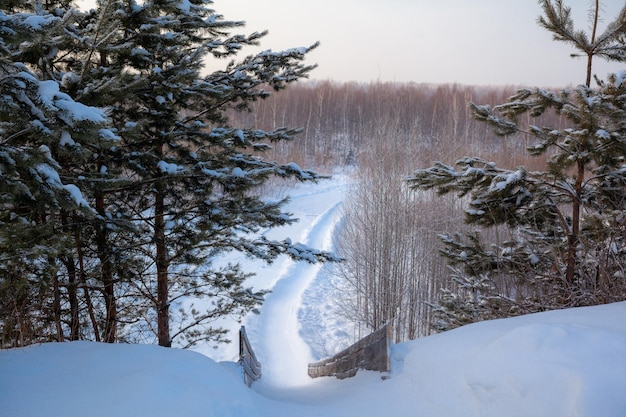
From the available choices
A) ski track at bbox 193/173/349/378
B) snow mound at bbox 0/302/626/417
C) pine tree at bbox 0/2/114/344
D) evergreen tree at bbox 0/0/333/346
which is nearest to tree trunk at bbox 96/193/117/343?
evergreen tree at bbox 0/0/333/346

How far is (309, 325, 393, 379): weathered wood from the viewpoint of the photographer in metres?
4.36

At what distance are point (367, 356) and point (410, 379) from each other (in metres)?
0.88

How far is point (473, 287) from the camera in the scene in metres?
6.96

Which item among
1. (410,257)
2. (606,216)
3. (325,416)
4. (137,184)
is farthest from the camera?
(410,257)

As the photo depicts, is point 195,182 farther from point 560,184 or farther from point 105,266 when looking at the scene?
point 560,184

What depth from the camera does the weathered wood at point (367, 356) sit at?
4363 millimetres

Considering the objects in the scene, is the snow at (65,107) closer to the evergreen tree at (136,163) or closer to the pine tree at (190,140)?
the evergreen tree at (136,163)

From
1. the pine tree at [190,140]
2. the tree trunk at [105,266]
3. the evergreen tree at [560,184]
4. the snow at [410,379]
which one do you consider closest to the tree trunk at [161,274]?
the pine tree at [190,140]

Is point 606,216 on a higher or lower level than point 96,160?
lower

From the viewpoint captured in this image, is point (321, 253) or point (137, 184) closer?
point (137, 184)

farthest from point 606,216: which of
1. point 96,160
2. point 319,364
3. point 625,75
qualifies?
point 96,160

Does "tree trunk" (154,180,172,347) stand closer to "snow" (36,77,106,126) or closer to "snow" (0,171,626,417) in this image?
"snow" (0,171,626,417)

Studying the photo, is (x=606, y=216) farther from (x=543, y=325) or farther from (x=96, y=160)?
(x=96, y=160)

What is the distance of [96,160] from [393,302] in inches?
475
